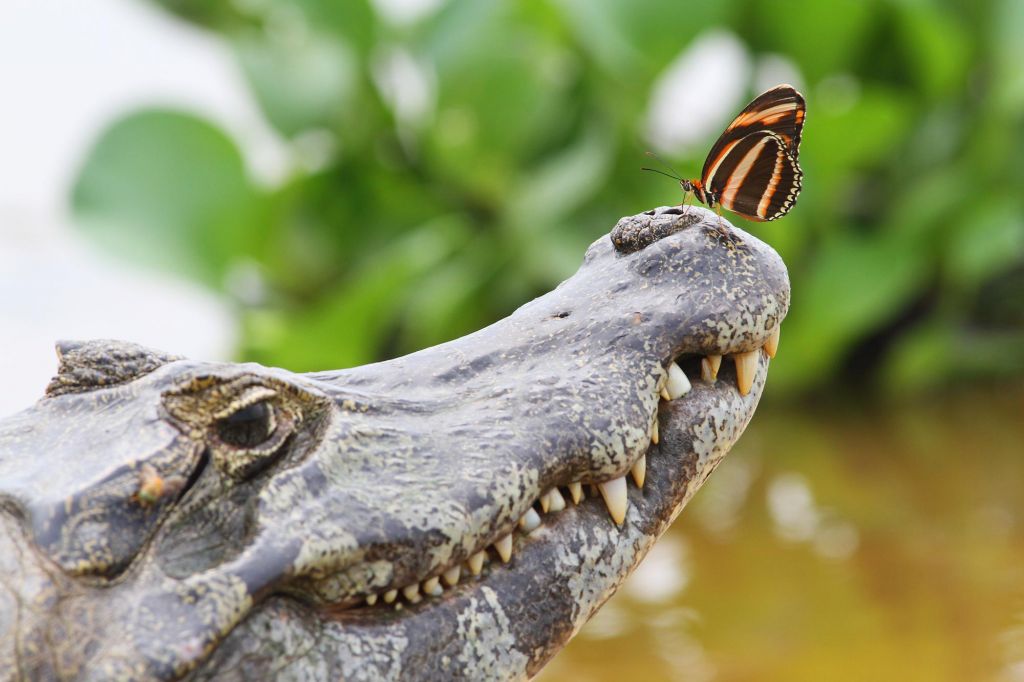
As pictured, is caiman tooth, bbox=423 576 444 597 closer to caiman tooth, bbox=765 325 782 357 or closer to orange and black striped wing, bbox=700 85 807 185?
caiman tooth, bbox=765 325 782 357

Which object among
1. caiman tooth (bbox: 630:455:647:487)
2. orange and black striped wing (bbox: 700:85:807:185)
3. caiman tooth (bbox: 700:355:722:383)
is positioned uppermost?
orange and black striped wing (bbox: 700:85:807:185)

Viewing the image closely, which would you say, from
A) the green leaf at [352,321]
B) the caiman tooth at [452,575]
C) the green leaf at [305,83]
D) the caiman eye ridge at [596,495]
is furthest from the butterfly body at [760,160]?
the green leaf at [305,83]

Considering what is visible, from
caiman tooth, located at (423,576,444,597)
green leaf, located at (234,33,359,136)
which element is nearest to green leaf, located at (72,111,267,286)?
green leaf, located at (234,33,359,136)

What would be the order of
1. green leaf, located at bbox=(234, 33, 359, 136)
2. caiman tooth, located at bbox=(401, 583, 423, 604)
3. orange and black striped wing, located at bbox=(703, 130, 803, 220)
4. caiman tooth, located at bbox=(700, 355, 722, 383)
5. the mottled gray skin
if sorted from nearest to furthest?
the mottled gray skin → caiman tooth, located at bbox=(401, 583, 423, 604) → caiman tooth, located at bbox=(700, 355, 722, 383) → orange and black striped wing, located at bbox=(703, 130, 803, 220) → green leaf, located at bbox=(234, 33, 359, 136)

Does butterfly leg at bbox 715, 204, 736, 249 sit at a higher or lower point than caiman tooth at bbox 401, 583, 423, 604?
higher

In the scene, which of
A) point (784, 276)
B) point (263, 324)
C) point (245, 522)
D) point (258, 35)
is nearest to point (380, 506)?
point (245, 522)

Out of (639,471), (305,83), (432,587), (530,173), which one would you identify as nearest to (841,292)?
(530,173)

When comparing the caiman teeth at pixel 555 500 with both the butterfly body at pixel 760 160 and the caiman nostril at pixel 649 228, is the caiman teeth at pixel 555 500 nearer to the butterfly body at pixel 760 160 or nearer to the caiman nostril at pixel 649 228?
the caiman nostril at pixel 649 228

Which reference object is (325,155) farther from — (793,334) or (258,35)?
(793,334)
